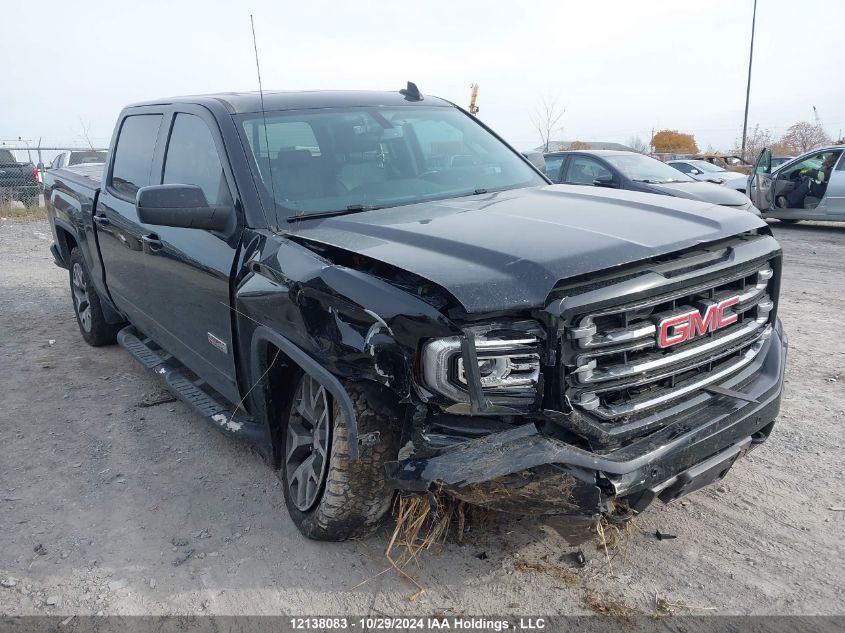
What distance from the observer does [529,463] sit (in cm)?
225

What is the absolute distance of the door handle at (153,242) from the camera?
403 cm

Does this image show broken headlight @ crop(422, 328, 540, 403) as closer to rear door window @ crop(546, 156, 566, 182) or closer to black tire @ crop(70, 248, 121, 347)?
black tire @ crop(70, 248, 121, 347)

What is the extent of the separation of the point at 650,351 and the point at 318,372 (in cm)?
120

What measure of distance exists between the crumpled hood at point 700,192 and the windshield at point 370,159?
18.8 feet

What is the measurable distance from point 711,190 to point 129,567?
9.09 m

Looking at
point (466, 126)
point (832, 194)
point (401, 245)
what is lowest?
point (832, 194)

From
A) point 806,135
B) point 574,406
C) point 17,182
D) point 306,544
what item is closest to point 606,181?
point 306,544

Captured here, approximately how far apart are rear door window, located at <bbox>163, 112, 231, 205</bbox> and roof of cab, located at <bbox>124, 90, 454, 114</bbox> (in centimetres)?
15

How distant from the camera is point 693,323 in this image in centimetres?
260

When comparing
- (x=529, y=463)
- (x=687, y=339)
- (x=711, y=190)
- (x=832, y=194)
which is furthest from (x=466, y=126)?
(x=832, y=194)

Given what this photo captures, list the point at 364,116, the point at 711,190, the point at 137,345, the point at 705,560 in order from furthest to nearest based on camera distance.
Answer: the point at 711,190
the point at 137,345
the point at 364,116
the point at 705,560

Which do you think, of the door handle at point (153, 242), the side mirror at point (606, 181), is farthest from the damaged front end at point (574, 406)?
the side mirror at point (606, 181)

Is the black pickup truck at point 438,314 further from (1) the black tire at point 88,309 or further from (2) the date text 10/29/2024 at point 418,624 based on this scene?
(1) the black tire at point 88,309

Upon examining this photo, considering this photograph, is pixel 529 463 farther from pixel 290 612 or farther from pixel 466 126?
pixel 466 126
